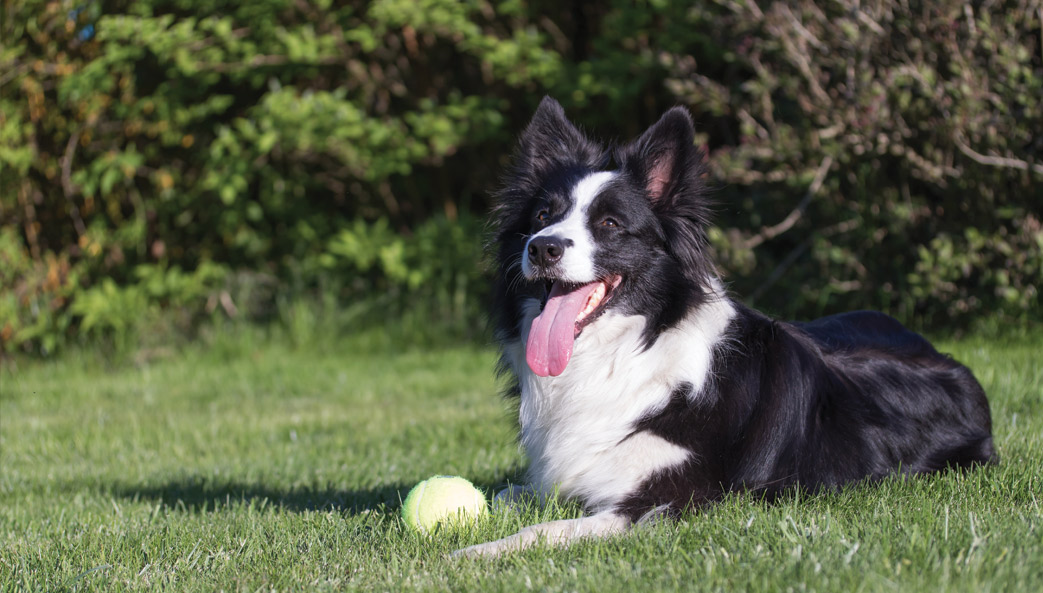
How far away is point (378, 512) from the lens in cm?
397

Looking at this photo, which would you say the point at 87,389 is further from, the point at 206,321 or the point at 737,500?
the point at 737,500

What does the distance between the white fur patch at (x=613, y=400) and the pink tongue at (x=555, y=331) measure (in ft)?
0.36

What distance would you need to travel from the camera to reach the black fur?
11.8 ft

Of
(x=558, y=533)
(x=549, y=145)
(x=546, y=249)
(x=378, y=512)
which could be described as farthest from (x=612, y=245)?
(x=378, y=512)

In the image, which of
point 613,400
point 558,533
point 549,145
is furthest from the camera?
point 549,145

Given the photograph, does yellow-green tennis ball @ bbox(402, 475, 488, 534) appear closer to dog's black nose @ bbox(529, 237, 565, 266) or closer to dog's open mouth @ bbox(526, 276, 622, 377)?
dog's open mouth @ bbox(526, 276, 622, 377)

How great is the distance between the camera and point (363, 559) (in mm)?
3223

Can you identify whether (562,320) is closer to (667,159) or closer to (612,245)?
(612,245)

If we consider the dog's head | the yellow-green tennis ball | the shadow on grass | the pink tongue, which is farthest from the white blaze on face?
the shadow on grass

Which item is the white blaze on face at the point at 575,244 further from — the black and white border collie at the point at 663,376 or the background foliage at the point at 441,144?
→ the background foliage at the point at 441,144

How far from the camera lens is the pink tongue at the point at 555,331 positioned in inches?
145

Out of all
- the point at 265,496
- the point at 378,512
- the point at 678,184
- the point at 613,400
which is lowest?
the point at 265,496

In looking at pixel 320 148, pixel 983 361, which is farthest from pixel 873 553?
pixel 320 148

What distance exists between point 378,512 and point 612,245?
1.44 m
